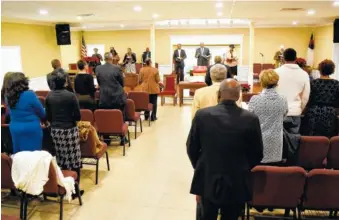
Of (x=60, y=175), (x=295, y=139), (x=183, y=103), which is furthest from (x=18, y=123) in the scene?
(x=183, y=103)

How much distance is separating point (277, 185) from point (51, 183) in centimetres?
219

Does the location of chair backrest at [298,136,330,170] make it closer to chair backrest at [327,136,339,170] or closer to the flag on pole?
chair backrest at [327,136,339,170]

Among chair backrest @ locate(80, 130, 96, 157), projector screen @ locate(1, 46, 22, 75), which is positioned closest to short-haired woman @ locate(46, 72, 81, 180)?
chair backrest @ locate(80, 130, 96, 157)

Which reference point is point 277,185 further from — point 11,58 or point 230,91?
point 11,58

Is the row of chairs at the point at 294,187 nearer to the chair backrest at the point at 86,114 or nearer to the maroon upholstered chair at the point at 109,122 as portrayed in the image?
the maroon upholstered chair at the point at 109,122

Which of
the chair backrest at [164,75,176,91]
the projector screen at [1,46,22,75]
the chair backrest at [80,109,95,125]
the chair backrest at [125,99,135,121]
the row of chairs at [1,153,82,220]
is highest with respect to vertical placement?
the projector screen at [1,46,22,75]

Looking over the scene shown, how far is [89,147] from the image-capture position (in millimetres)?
4793

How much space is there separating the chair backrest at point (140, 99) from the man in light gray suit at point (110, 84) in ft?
4.04

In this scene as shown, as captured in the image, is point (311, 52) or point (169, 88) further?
point (311, 52)

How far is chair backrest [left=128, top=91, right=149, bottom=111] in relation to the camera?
783 centimetres

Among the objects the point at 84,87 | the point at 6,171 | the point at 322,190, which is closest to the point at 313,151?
the point at 322,190

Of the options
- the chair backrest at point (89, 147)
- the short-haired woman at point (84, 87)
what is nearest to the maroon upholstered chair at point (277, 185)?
the chair backrest at point (89, 147)

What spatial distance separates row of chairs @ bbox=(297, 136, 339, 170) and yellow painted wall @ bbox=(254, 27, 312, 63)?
14.1 m

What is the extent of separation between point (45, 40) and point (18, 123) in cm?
1056
